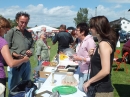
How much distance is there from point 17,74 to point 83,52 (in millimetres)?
1163

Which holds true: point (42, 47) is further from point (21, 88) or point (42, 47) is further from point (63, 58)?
point (21, 88)

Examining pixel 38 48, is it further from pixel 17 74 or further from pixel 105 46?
pixel 105 46

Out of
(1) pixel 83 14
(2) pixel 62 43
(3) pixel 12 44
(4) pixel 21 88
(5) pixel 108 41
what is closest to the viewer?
(5) pixel 108 41

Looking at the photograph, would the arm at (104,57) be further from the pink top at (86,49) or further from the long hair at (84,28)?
the long hair at (84,28)

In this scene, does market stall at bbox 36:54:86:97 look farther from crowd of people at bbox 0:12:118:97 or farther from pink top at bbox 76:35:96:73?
pink top at bbox 76:35:96:73

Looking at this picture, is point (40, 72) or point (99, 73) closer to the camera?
point (99, 73)

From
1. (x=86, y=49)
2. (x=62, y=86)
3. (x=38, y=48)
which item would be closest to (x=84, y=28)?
(x=86, y=49)

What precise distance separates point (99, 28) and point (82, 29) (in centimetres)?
120

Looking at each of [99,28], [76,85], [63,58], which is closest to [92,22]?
[99,28]

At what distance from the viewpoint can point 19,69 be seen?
125 inches

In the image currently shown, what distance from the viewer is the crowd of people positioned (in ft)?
6.39

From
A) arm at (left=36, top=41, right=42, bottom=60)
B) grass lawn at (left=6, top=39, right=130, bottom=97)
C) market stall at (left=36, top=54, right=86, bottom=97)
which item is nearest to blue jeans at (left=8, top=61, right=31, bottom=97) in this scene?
market stall at (left=36, top=54, right=86, bottom=97)

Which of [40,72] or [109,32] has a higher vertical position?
[109,32]

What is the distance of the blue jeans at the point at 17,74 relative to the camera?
3096mm
